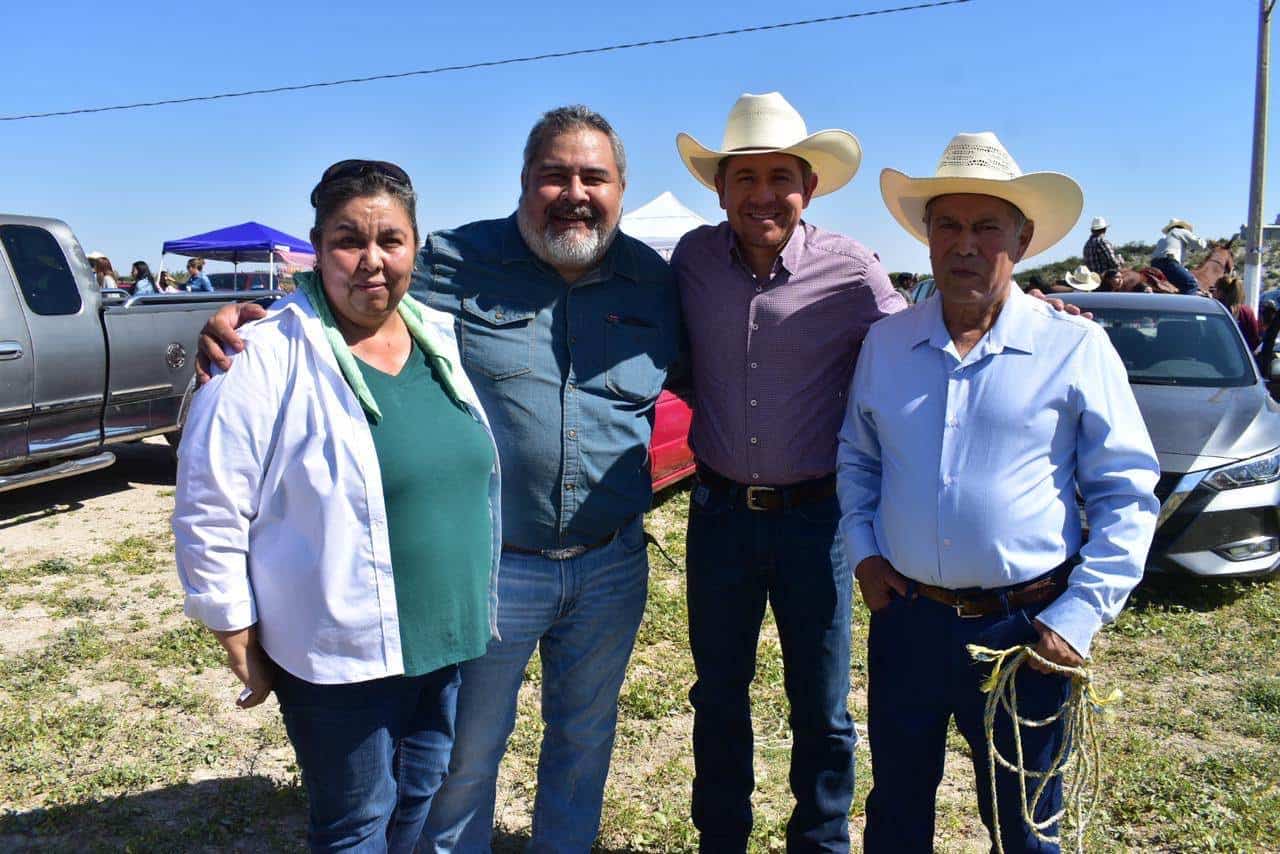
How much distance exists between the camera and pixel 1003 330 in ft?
7.78

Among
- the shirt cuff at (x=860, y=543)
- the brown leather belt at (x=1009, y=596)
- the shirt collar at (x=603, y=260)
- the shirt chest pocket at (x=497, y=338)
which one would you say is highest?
the shirt collar at (x=603, y=260)

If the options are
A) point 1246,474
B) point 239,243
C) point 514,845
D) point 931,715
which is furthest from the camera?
point 239,243

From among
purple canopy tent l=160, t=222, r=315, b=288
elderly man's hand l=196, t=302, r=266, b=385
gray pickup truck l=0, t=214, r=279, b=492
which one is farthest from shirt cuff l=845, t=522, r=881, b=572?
purple canopy tent l=160, t=222, r=315, b=288

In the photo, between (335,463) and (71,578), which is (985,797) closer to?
(335,463)

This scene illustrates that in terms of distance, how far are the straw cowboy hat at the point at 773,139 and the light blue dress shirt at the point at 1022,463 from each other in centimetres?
78

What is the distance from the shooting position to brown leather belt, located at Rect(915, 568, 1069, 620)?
234cm

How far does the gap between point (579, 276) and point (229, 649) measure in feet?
→ 4.48

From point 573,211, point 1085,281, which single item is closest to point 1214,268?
point 1085,281

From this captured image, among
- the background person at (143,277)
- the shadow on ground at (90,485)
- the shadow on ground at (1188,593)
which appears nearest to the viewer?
the shadow on ground at (1188,593)

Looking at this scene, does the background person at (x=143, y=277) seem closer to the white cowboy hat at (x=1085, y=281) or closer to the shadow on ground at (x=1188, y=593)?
the white cowboy hat at (x=1085, y=281)

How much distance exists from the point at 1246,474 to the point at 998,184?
4.07 meters

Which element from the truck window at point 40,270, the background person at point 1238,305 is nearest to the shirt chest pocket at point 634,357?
the truck window at point 40,270

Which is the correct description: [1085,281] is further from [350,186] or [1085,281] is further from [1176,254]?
[350,186]

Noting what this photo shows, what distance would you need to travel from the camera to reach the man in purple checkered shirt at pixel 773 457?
2.87 meters
